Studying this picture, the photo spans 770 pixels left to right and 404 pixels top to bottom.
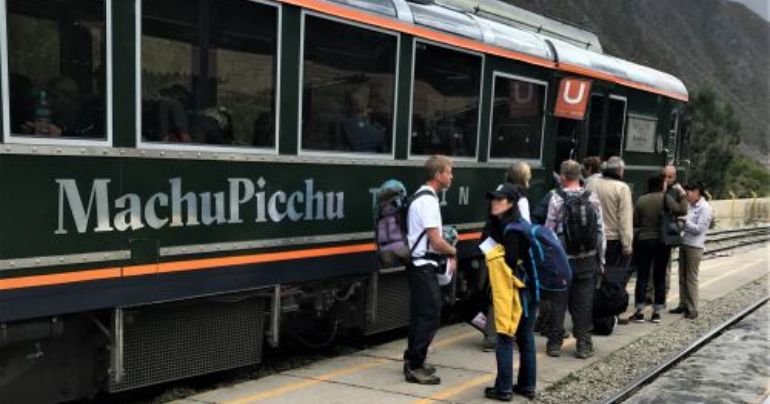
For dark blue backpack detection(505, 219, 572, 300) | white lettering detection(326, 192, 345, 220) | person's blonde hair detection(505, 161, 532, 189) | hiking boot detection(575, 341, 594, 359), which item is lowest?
hiking boot detection(575, 341, 594, 359)

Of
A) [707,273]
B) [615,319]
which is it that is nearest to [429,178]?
[615,319]

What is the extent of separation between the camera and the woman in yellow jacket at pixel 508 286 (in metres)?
5.41

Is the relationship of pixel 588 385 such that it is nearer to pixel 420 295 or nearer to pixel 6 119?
pixel 420 295

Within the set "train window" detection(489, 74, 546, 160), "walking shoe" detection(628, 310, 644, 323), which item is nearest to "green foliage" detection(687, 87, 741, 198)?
"walking shoe" detection(628, 310, 644, 323)

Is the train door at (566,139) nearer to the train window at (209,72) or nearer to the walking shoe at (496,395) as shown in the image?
the walking shoe at (496,395)

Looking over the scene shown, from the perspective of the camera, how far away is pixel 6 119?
4.09 meters

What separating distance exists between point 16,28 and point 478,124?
15.1 ft

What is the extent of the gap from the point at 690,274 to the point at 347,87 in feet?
16.1

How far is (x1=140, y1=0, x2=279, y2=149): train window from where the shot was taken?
4793 mm

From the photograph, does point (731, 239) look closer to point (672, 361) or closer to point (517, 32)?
point (517, 32)

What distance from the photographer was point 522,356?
5684mm

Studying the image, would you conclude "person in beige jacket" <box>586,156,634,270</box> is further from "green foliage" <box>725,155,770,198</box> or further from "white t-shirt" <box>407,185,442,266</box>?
"green foliage" <box>725,155,770,198</box>

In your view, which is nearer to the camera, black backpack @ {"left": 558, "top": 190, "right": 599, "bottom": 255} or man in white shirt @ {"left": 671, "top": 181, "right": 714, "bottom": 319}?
black backpack @ {"left": 558, "top": 190, "right": 599, "bottom": 255}

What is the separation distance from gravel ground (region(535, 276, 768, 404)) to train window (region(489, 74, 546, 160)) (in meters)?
2.27
